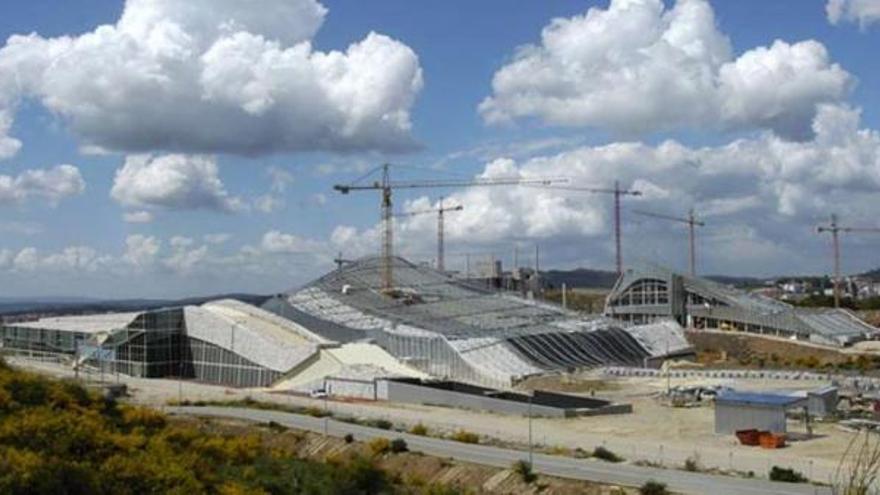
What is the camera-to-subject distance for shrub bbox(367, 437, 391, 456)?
154ft

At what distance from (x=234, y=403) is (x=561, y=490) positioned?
117 ft

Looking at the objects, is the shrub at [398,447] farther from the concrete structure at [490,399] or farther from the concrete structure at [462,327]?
the concrete structure at [462,327]

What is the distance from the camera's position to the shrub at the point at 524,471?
130 feet

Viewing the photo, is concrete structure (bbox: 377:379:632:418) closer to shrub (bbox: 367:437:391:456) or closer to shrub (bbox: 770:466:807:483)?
shrub (bbox: 367:437:391:456)

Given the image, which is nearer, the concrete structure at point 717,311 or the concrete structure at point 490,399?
the concrete structure at point 490,399

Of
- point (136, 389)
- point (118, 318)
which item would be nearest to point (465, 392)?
point (136, 389)

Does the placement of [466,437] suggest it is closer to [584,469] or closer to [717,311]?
[584,469]

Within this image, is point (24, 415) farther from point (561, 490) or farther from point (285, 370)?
point (285, 370)

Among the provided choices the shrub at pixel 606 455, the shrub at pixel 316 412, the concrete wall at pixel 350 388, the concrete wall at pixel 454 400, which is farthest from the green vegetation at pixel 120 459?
the concrete wall at pixel 350 388

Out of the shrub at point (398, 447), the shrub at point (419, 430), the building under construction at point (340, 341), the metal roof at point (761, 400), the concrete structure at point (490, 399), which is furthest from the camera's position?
the building under construction at point (340, 341)

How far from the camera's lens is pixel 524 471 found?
4019 centimetres

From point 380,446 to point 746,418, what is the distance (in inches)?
758

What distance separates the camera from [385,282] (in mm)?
114000

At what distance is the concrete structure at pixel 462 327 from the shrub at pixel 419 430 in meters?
23.8
